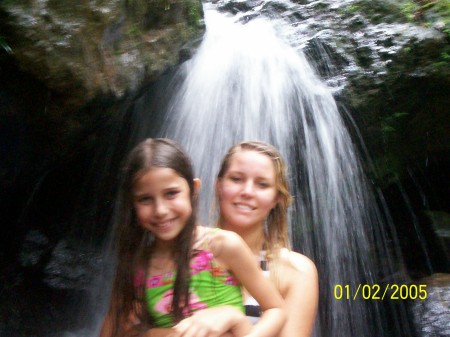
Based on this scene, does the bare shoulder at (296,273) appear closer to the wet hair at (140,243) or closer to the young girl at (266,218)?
the young girl at (266,218)

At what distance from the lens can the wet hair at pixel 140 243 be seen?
1.92 metres

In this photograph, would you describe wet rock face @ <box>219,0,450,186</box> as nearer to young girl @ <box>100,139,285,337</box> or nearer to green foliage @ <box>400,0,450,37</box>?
green foliage @ <box>400,0,450,37</box>

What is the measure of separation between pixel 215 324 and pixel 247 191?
655 mm

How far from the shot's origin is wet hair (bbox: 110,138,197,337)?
1921 millimetres

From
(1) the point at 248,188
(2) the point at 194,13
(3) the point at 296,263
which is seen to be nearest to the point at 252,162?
(1) the point at 248,188

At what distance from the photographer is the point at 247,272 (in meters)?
1.95

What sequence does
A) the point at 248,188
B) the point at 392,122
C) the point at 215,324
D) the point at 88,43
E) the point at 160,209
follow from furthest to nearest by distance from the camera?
the point at 392,122 < the point at 88,43 < the point at 248,188 < the point at 160,209 < the point at 215,324

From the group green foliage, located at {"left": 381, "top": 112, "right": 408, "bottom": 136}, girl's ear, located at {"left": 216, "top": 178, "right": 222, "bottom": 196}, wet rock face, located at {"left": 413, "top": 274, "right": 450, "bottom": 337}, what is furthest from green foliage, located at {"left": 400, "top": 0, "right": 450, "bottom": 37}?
girl's ear, located at {"left": 216, "top": 178, "right": 222, "bottom": 196}

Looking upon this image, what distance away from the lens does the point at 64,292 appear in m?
5.36

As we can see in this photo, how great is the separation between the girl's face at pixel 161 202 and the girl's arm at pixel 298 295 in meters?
0.55

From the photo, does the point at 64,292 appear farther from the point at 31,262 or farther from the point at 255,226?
the point at 255,226

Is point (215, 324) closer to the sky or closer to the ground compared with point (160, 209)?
closer to the ground

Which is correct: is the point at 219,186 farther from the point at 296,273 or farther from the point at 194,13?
the point at 194,13

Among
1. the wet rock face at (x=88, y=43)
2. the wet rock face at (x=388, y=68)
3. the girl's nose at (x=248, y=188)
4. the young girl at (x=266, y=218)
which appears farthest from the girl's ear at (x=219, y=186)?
the wet rock face at (x=388, y=68)
